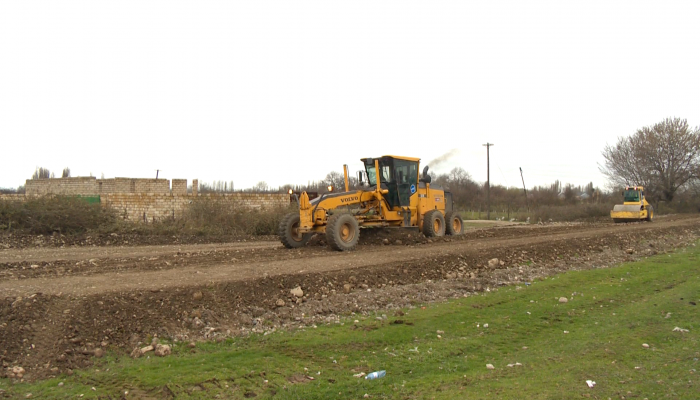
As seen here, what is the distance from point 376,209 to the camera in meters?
17.5

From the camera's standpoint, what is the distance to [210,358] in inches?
260

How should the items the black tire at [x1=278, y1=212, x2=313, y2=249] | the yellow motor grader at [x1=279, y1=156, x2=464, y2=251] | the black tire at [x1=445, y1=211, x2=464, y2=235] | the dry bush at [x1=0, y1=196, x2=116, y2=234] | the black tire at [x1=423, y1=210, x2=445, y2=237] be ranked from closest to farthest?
the yellow motor grader at [x1=279, y1=156, x2=464, y2=251] < the black tire at [x1=278, y1=212, x2=313, y2=249] < the black tire at [x1=423, y1=210, x2=445, y2=237] < the black tire at [x1=445, y1=211, x2=464, y2=235] < the dry bush at [x1=0, y1=196, x2=116, y2=234]

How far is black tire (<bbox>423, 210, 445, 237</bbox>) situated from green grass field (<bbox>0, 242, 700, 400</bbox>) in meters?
8.87

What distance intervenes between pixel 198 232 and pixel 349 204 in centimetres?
1048

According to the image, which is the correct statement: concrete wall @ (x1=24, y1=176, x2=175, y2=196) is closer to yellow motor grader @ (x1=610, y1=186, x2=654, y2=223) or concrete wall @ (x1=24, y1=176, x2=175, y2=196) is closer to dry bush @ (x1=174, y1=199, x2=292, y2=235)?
dry bush @ (x1=174, y1=199, x2=292, y2=235)

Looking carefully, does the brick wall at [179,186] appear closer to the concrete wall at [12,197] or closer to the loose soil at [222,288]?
the concrete wall at [12,197]

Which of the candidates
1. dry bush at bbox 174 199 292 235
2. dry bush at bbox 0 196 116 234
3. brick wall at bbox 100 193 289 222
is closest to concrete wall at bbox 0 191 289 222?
brick wall at bbox 100 193 289 222

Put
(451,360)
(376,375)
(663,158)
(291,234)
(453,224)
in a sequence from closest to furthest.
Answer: (376,375) → (451,360) → (291,234) → (453,224) → (663,158)

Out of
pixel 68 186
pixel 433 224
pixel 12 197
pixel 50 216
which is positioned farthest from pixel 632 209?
pixel 68 186

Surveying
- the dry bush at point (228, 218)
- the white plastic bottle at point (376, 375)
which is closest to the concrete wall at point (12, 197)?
the dry bush at point (228, 218)

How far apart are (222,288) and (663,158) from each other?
62085 millimetres

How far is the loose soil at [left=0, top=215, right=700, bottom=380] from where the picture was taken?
688cm

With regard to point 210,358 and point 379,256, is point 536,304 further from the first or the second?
point 210,358

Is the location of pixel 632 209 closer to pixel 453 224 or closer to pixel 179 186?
pixel 453 224
